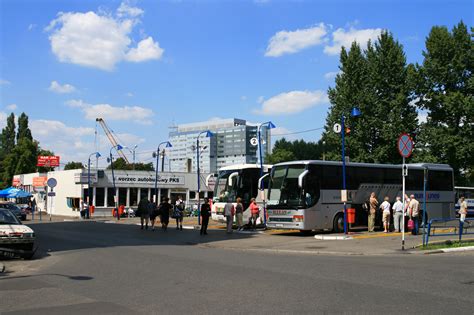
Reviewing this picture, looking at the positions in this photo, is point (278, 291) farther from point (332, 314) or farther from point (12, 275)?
point (12, 275)

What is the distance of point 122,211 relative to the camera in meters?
51.4

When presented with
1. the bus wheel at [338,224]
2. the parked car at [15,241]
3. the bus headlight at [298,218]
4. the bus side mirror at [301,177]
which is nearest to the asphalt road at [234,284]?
the parked car at [15,241]

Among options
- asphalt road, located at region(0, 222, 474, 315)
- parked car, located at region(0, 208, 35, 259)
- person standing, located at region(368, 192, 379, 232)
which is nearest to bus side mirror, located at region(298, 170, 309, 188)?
person standing, located at region(368, 192, 379, 232)

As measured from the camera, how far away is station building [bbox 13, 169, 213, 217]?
183ft

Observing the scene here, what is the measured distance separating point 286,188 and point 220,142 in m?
47.7

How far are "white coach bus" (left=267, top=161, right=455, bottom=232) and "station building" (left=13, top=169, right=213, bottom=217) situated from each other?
31450 millimetres

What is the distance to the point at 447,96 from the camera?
136 ft

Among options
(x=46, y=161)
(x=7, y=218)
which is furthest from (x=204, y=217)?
(x=46, y=161)

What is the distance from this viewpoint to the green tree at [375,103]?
4538cm

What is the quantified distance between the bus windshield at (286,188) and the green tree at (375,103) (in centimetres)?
2349

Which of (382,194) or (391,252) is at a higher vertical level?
(382,194)

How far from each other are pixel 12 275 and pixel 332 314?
8.64m

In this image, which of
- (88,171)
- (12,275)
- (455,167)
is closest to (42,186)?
(88,171)

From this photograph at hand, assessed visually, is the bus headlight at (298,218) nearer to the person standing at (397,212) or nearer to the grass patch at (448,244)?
the person standing at (397,212)
